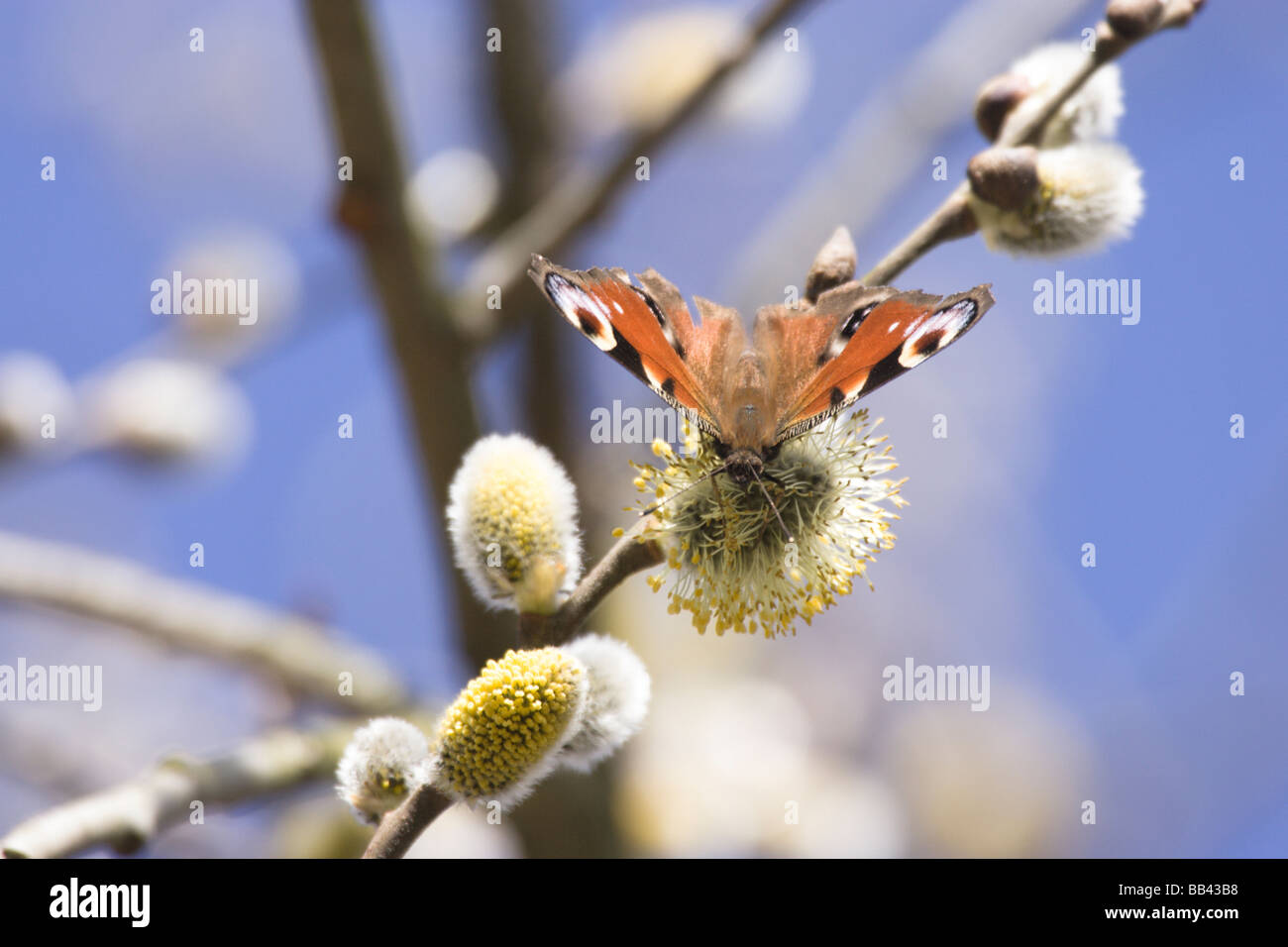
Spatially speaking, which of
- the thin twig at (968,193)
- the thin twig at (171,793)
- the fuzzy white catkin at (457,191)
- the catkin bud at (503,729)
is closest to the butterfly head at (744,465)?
the thin twig at (968,193)

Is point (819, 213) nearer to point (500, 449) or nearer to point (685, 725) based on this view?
point (685, 725)

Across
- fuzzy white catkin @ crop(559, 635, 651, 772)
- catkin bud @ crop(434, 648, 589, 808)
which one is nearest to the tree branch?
fuzzy white catkin @ crop(559, 635, 651, 772)

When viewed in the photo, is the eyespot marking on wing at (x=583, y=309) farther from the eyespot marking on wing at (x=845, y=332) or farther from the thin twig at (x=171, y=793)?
the thin twig at (x=171, y=793)

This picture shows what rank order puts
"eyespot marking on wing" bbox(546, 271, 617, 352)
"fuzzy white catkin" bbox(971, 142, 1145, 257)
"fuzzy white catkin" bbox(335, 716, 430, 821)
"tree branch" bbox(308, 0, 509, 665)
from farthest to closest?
"tree branch" bbox(308, 0, 509, 665), "fuzzy white catkin" bbox(971, 142, 1145, 257), "eyespot marking on wing" bbox(546, 271, 617, 352), "fuzzy white catkin" bbox(335, 716, 430, 821)

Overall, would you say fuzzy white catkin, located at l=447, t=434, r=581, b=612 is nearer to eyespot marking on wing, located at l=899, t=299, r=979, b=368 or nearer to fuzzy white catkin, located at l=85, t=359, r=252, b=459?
eyespot marking on wing, located at l=899, t=299, r=979, b=368

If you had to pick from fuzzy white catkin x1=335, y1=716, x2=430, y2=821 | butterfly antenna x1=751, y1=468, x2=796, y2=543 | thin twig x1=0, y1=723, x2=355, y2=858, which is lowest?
thin twig x1=0, y1=723, x2=355, y2=858

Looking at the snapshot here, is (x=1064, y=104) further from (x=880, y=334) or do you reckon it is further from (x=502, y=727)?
(x=502, y=727)
